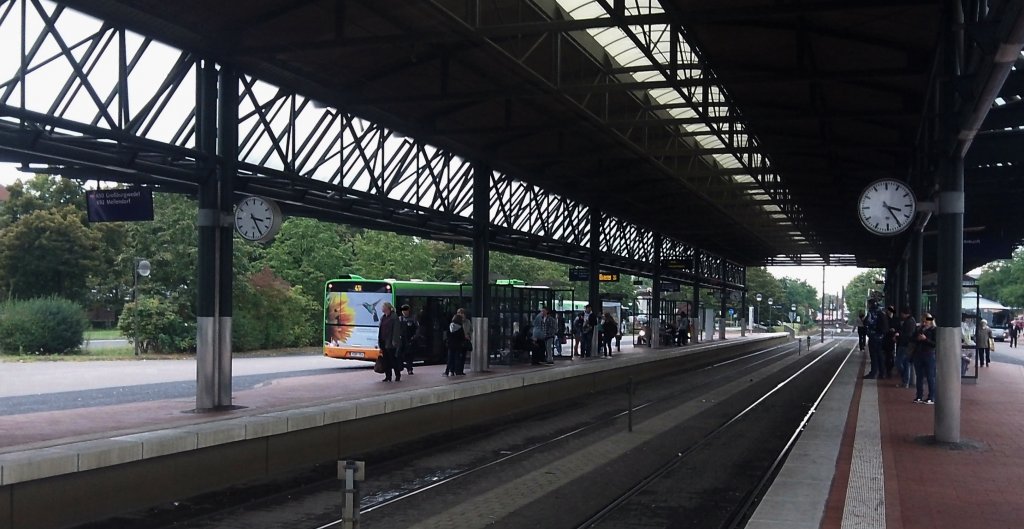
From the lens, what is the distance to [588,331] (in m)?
30.7

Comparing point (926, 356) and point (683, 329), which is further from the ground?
point (926, 356)

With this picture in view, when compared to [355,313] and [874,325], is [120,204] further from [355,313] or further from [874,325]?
[874,325]

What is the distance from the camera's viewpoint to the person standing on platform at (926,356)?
667 inches

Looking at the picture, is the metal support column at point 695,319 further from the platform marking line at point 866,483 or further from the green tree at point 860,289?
the green tree at point 860,289

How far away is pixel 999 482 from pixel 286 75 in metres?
12.7

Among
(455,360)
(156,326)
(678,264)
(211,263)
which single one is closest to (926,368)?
(455,360)

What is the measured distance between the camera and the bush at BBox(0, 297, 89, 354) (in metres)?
30.5

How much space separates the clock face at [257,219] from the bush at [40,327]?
20.8 m

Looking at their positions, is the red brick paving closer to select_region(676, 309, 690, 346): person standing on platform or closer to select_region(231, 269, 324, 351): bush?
select_region(231, 269, 324, 351): bush

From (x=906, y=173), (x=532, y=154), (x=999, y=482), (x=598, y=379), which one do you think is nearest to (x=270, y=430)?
(x=999, y=482)

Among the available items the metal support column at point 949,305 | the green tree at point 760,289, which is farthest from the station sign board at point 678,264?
the green tree at point 760,289

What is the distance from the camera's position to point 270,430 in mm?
11969

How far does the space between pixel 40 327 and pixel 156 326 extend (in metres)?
3.79

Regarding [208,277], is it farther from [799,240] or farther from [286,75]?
[799,240]
